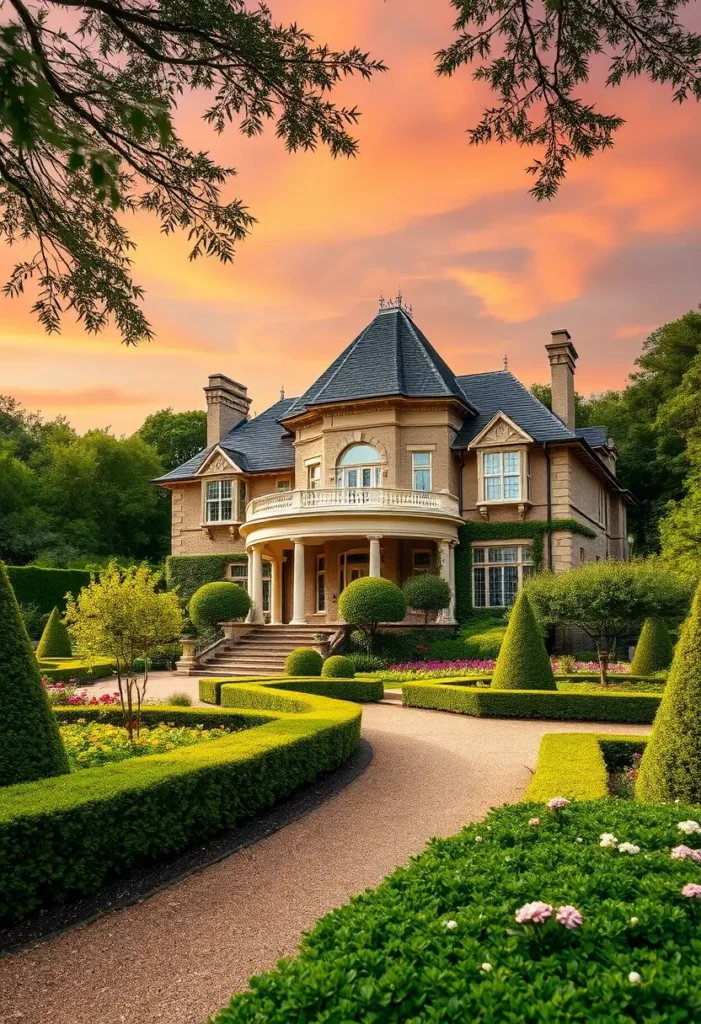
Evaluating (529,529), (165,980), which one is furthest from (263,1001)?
(529,529)

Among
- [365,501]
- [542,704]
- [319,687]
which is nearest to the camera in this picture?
[542,704]

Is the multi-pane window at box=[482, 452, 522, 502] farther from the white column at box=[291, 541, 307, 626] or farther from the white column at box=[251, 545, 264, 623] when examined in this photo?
the white column at box=[251, 545, 264, 623]

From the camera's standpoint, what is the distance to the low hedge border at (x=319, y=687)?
56.2 ft

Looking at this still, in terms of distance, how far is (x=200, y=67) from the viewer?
25.3 ft

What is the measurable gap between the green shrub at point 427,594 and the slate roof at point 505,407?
5.70 metres

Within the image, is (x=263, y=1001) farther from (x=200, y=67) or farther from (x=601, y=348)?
(x=601, y=348)

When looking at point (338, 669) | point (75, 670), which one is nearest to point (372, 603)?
point (338, 669)

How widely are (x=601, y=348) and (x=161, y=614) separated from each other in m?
9.24

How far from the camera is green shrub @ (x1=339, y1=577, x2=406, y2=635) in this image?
79.7 feet

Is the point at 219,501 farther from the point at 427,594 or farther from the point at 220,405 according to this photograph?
the point at 427,594

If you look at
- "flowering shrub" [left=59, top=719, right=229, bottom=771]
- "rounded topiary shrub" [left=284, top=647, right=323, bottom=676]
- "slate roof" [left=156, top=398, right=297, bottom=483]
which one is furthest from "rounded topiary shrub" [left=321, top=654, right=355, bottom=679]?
"slate roof" [left=156, top=398, right=297, bottom=483]

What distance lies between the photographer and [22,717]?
270 inches

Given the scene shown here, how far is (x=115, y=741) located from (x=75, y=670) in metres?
12.7

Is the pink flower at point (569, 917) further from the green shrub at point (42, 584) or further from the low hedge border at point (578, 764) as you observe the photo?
the green shrub at point (42, 584)
